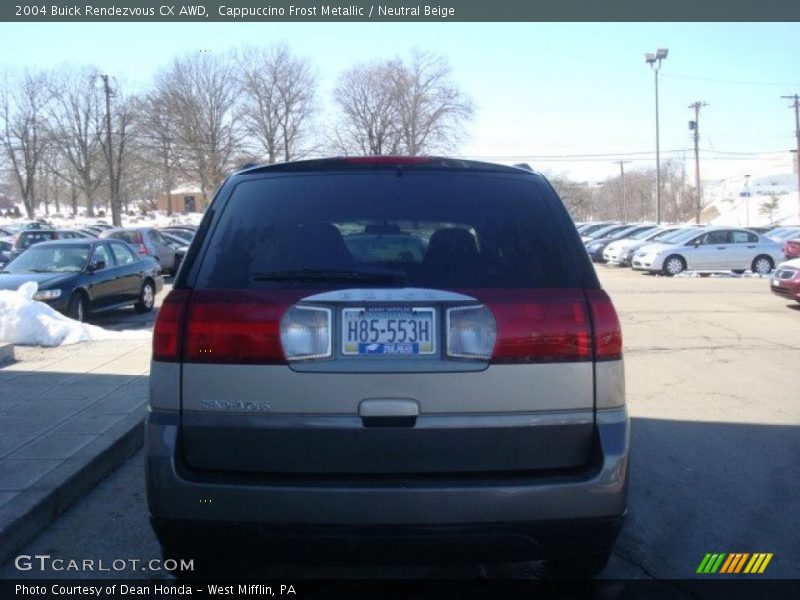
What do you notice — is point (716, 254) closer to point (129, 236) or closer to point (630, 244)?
point (630, 244)

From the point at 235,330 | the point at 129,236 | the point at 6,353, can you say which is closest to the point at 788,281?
the point at 6,353

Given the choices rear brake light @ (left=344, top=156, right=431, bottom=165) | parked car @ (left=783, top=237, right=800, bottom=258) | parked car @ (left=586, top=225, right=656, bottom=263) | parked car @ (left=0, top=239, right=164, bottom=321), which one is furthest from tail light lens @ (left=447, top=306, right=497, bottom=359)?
parked car @ (left=586, top=225, right=656, bottom=263)

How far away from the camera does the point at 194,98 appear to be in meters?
57.3

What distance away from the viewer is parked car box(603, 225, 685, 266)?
27.7 m

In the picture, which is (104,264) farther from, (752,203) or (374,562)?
(752,203)

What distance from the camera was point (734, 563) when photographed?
13.1 ft

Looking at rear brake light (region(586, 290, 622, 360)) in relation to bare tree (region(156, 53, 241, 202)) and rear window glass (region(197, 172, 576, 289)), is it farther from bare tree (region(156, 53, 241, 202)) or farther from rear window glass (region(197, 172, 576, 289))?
bare tree (region(156, 53, 241, 202))

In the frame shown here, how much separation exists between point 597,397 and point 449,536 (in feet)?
2.45

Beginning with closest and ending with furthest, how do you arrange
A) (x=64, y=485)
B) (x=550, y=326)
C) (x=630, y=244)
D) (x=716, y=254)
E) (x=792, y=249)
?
(x=550, y=326) → (x=64, y=485) → (x=792, y=249) → (x=716, y=254) → (x=630, y=244)

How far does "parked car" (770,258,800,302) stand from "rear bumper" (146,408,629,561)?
1258 cm

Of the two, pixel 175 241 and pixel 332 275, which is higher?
pixel 332 275

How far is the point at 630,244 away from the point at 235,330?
27802 mm

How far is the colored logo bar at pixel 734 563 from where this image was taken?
391cm

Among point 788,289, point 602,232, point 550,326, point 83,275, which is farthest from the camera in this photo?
point 602,232
